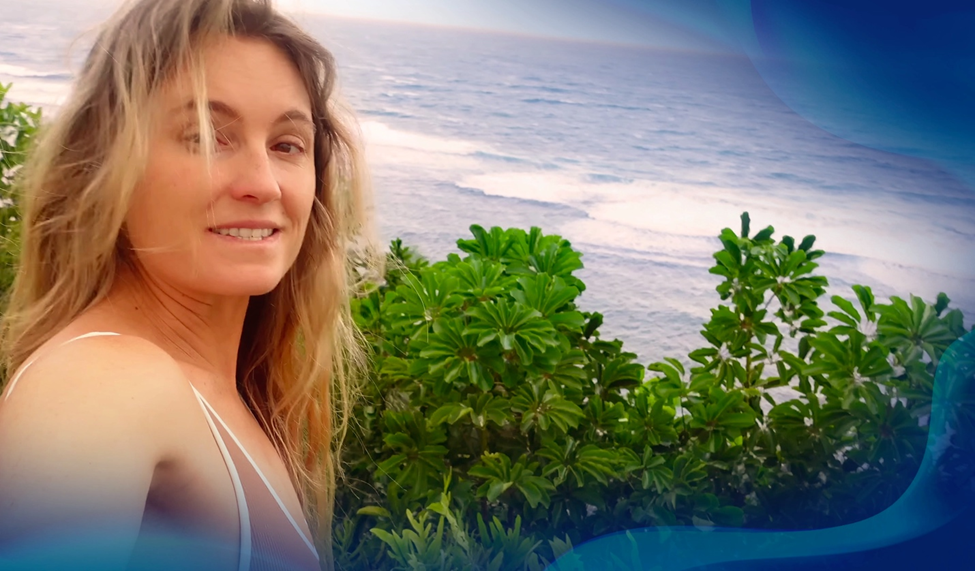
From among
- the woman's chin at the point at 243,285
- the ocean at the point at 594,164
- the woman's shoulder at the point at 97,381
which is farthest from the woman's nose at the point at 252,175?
the ocean at the point at 594,164

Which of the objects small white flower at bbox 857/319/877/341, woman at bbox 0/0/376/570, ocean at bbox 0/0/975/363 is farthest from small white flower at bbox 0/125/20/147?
small white flower at bbox 857/319/877/341

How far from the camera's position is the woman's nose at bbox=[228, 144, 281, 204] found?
105 centimetres

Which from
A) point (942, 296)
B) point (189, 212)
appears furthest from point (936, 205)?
point (189, 212)

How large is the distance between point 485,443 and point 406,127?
4.64ft

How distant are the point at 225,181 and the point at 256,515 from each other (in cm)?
43

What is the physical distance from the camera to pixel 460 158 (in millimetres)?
2797

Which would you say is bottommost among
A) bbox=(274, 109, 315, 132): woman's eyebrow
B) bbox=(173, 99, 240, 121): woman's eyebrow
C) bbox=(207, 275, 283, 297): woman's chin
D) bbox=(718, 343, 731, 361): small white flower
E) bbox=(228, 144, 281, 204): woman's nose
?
bbox=(718, 343, 731, 361): small white flower

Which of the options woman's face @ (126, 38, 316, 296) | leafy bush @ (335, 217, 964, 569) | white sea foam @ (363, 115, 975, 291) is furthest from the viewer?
white sea foam @ (363, 115, 975, 291)

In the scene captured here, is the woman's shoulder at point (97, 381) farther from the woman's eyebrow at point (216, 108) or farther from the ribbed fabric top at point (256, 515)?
the woman's eyebrow at point (216, 108)

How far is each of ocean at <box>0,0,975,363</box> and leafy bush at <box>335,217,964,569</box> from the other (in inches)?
10.3

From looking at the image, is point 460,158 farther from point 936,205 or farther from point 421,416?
point 936,205
